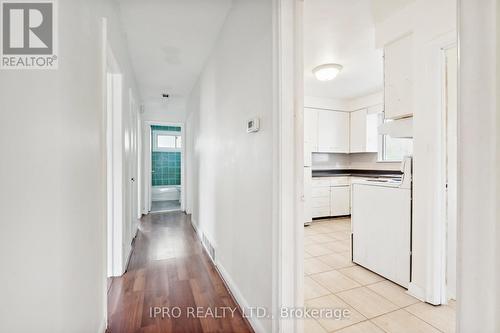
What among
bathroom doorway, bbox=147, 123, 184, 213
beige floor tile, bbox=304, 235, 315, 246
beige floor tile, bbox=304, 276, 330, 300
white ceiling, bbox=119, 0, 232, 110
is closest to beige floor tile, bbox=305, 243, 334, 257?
beige floor tile, bbox=304, 235, 315, 246

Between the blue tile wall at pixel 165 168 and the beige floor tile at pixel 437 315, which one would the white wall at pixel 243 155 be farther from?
the blue tile wall at pixel 165 168

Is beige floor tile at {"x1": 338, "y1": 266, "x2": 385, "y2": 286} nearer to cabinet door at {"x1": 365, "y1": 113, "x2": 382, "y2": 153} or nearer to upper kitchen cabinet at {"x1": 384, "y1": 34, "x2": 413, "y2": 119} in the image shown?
upper kitchen cabinet at {"x1": 384, "y1": 34, "x2": 413, "y2": 119}

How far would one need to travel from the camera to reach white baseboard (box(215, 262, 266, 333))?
149 cm

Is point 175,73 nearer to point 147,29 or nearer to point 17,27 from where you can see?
point 147,29

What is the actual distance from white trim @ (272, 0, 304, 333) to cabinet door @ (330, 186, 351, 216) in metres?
4.02

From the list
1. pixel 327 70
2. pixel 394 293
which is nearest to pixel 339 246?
pixel 394 293

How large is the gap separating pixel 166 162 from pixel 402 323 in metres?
7.60

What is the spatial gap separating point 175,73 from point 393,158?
4550mm

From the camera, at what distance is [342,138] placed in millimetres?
5250

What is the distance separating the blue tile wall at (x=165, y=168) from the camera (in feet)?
25.5

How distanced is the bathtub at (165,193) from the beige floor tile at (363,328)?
6.63m

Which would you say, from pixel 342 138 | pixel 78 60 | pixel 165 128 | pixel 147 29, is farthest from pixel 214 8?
pixel 165 128

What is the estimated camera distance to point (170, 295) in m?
1.99

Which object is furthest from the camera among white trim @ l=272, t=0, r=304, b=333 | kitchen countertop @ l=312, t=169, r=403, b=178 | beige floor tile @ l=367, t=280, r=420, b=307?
kitchen countertop @ l=312, t=169, r=403, b=178
